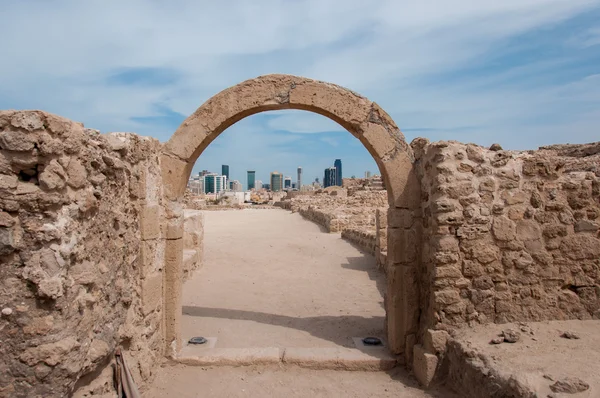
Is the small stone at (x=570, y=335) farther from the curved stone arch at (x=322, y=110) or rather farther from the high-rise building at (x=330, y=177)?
the high-rise building at (x=330, y=177)

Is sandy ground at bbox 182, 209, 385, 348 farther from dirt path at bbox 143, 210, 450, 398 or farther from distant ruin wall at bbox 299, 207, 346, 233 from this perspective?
distant ruin wall at bbox 299, 207, 346, 233

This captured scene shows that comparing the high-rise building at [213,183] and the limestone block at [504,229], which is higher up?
the high-rise building at [213,183]

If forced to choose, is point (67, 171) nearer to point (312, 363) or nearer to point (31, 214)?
point (31, 214)

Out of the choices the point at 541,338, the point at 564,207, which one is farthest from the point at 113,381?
the point at 564,207

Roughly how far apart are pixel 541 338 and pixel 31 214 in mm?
4152

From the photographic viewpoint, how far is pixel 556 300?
4.04 metres

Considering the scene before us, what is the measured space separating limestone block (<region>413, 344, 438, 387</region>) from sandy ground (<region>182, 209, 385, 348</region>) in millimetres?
913

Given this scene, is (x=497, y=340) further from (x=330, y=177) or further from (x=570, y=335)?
(x=330, y=177)

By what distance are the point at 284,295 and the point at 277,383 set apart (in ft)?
10.3

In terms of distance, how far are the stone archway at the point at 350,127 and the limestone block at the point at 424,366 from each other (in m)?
0.30

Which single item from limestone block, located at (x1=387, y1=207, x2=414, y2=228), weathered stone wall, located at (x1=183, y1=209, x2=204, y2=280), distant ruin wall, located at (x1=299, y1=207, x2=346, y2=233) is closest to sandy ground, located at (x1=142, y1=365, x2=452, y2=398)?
limestone block, located at (x1=387, y1=207, x2=414, y2=228)

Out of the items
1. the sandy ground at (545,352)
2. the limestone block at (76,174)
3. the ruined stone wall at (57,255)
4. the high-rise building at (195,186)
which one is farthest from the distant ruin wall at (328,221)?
the high-rise building at (195,186)

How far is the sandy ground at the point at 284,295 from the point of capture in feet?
17.5

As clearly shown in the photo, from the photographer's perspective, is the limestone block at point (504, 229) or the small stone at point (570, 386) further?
the limestone block at point (504, 229)
